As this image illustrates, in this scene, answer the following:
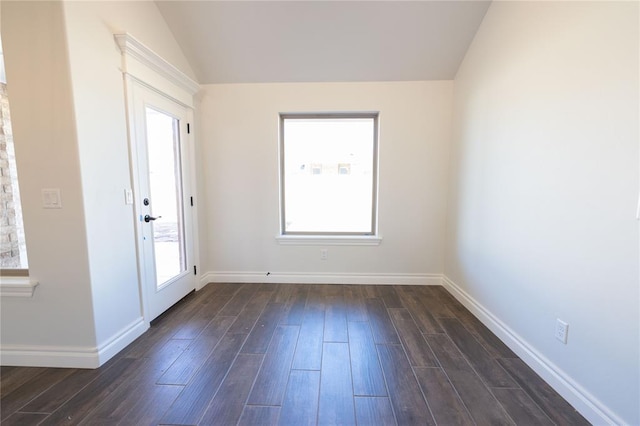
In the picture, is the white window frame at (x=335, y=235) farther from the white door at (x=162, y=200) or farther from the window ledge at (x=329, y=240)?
the white door at (x=162, y=200)

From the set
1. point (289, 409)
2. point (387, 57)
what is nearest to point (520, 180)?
point (387, 57)

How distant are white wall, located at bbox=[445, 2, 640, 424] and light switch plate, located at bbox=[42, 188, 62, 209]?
3197mm

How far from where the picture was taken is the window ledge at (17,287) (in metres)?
1.70

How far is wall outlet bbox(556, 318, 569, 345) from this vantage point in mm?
1542

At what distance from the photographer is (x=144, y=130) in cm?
221

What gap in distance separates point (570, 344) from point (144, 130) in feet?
11.3

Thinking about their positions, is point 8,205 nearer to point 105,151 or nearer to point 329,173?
point 105,151

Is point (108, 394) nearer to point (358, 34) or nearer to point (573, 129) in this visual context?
point (573, 129)

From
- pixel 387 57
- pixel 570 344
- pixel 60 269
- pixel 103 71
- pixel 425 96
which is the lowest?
pixel 570 344

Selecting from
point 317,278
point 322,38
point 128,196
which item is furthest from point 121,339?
point 322,38

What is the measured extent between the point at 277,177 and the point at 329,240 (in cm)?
102

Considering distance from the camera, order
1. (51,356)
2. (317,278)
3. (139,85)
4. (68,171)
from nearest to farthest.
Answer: (68,171)
(51,356)
(139,85)
(317,278)

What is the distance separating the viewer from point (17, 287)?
1.70 metres

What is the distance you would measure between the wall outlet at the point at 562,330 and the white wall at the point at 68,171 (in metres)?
3.03
